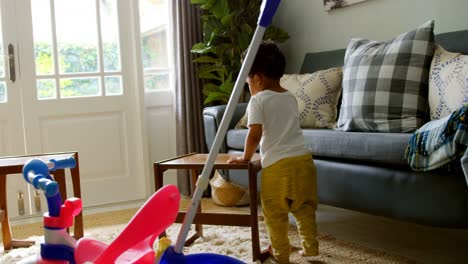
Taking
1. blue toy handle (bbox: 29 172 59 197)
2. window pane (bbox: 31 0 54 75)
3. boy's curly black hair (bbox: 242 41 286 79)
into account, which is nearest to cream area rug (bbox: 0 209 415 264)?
boy's curly black hair (bbox: 242 41 286 79)

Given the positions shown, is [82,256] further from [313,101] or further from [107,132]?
[107,132]

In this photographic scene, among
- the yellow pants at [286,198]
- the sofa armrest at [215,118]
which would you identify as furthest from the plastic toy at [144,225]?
the sofa armrest at [215,118]

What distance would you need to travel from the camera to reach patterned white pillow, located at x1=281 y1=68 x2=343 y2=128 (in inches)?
105

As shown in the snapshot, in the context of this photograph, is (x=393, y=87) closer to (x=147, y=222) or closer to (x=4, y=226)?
(x=147, y=222)

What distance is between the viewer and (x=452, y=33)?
94.8 inches

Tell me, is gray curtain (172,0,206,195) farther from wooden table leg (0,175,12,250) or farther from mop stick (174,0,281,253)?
mop stick (174,0,281,253)

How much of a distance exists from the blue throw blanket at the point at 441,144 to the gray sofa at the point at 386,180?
55mm

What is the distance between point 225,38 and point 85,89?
101 centimetres

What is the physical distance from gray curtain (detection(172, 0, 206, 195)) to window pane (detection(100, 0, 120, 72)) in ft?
1.31

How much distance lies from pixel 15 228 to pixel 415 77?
2336mm

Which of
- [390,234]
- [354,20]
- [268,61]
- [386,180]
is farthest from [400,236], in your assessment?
[354,20]

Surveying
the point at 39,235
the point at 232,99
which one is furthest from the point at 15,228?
the point at 232,99

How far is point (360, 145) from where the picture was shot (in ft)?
6.72

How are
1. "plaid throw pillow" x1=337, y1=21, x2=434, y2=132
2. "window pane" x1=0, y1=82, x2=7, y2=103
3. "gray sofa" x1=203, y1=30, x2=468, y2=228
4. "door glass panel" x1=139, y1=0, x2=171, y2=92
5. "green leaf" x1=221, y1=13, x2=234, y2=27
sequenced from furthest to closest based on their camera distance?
"door glass panel" x1=139, y1=0, x2=171, y2=92 → "green leaf" x1=221, y1=13, x2=234, y2=27 → "window pane" x1=0, y1=82, x2=7, y2=103 → "plaid throw pillow" x1=337, y1=21, x2=434, y2=132 → "gray sofa" x1=203, y1=30, x2=468, y2=228
